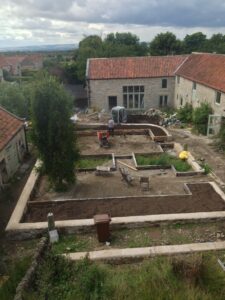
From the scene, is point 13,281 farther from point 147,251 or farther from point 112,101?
point 112,101

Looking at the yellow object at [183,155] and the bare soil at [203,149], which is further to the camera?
the yellow object at [183,155]

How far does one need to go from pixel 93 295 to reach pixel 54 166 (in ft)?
25.7

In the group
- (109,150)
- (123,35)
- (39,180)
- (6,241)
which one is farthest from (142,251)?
(123,35)

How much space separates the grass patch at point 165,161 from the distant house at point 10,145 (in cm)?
717

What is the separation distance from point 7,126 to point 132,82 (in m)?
18.5

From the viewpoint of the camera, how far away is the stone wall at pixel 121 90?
31.9m

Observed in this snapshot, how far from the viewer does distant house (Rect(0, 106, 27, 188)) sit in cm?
1489

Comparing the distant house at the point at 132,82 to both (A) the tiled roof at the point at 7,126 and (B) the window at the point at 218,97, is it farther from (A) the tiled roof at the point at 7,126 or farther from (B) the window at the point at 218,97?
(A) the tiled roof at the point at 7,126

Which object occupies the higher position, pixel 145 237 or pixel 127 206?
pixel 127 206

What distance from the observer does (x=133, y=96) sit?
3284cm

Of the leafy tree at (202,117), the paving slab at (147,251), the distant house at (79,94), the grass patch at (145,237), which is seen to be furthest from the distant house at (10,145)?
the distant house at (79,94)

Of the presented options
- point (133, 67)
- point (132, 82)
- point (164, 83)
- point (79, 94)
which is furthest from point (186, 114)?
point (79, 94)

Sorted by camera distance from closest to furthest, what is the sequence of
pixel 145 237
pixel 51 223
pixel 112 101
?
pixel 51 223, pixel 145 237, pixel 112 101

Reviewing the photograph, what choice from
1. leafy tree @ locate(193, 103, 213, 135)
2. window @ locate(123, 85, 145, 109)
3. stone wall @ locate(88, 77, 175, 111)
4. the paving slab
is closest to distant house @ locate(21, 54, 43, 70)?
stone wall @ locate(88, 77, 175, 111)
